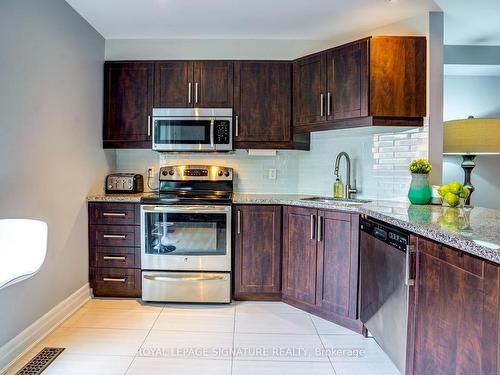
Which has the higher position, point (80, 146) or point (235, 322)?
point (80, 146)

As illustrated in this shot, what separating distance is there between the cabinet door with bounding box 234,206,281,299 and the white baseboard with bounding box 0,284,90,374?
1.28 meters

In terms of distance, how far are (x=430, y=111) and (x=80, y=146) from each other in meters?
2.80

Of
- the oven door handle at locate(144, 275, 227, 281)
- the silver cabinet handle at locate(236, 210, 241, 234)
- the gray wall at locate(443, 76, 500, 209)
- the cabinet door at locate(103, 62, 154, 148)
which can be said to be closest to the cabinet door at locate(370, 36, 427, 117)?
the gray wall at locate(443, 76, 500, 209)

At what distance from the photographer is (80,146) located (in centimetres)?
270

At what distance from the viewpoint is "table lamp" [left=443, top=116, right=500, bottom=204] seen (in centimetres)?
269

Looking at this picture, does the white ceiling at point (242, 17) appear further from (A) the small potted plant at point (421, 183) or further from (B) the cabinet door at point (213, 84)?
(A) the small potted plant at point (421, 183)

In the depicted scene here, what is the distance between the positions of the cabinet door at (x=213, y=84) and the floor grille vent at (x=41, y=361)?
2170mm

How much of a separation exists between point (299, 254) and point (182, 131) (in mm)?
1516

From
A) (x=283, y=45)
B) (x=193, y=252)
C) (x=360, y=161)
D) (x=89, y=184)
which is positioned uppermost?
(x=283, y=45)

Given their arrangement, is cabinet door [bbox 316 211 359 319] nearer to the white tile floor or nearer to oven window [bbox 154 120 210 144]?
the white tile floor

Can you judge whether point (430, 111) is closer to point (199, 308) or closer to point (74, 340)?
point (199, 308)

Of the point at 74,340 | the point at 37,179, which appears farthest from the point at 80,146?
the point at 74,340

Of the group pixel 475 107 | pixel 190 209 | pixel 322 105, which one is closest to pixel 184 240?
pixel 190 209

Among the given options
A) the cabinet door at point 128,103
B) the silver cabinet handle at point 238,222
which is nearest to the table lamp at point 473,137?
the silver cabinet handle at point 238,222
